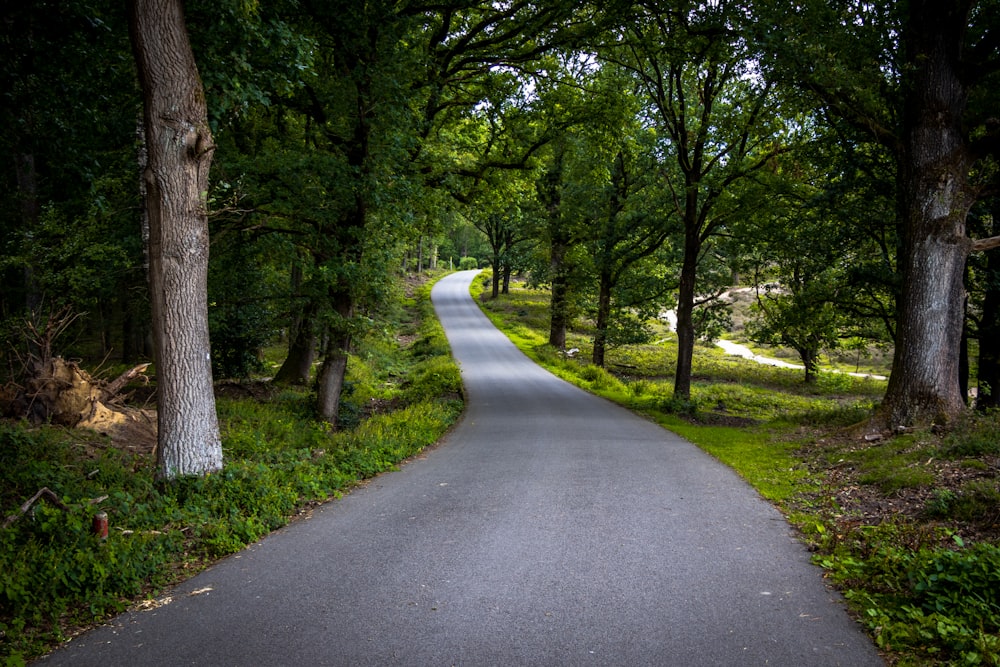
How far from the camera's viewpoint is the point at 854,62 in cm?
926

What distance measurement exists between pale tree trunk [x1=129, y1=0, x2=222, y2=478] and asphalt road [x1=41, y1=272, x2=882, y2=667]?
5.79 ft

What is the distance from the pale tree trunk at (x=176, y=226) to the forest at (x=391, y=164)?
2 cm

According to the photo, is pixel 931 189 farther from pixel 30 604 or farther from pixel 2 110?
pixel 2 110

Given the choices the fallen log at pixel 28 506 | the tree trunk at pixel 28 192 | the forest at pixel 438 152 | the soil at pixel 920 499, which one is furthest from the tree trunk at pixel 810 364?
the tree trunk at pixel 28 192

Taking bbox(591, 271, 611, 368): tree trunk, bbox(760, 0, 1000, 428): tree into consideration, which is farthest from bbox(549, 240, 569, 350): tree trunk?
bbox(760, 0, 1000, 428): tree

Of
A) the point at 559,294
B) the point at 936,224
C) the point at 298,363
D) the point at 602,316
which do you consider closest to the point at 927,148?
the point at 936,224

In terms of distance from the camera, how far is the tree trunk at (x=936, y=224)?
9016 millimetres

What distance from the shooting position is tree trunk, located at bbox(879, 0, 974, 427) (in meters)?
9.02

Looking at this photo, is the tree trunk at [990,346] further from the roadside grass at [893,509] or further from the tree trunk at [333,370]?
the tree trunk at [333,370]

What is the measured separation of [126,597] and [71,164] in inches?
258

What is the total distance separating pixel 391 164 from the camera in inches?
386

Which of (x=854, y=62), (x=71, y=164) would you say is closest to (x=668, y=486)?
(x=854, y=62)

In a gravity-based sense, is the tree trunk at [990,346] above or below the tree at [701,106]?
below

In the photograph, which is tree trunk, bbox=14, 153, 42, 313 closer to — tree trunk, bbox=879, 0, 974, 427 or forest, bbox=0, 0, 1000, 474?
forest, bbox=0, 0, 1000, 474
